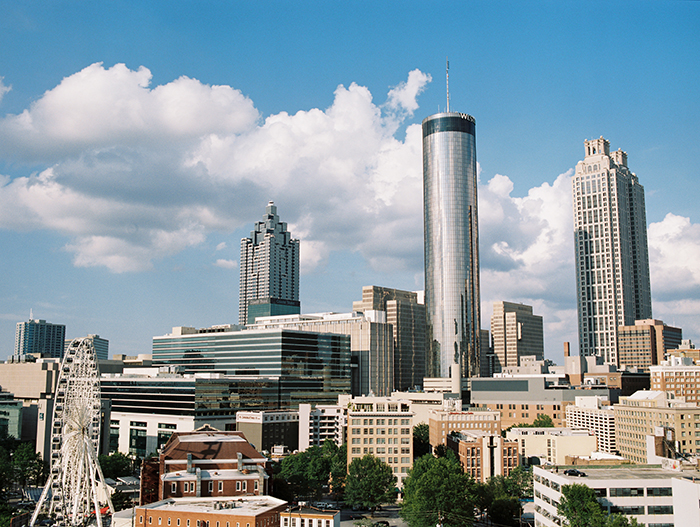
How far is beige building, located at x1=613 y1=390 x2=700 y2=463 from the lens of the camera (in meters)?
174

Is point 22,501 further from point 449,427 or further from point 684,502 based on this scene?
point 684,502

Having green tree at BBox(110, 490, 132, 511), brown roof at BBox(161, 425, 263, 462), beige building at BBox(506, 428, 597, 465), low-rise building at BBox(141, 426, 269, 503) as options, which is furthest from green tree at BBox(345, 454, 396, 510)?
beige building at BBox(506, 428, 597, 465)

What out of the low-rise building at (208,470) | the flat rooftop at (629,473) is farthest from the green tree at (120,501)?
the flat rooftop at (629,473)

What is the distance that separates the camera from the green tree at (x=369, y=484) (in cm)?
13700

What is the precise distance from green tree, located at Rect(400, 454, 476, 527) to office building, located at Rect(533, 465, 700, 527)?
18.0 meters

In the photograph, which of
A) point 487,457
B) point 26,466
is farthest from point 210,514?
point 26,466

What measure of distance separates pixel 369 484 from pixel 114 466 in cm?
6922

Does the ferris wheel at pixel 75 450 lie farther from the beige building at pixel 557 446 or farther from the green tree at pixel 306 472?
the beige building at pixel 557 446

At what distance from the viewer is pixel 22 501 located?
149 m

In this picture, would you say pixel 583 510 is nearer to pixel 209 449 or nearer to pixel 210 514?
pixel 210 514

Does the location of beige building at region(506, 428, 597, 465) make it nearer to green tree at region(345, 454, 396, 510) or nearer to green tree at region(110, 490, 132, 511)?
green tree at region(345, 454, 396, 510)

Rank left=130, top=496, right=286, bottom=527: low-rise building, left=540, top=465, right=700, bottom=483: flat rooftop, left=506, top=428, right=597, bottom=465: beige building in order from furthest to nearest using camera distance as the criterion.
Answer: left=506, top=428, right=597, bottom=465: beige building, left=540, top=465, right=700, bottom=483: flat rooftop, left=130, top=496, right=286, bottom=527: low-rise building

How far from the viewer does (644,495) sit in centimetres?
9694

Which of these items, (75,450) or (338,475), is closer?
(75,450)
